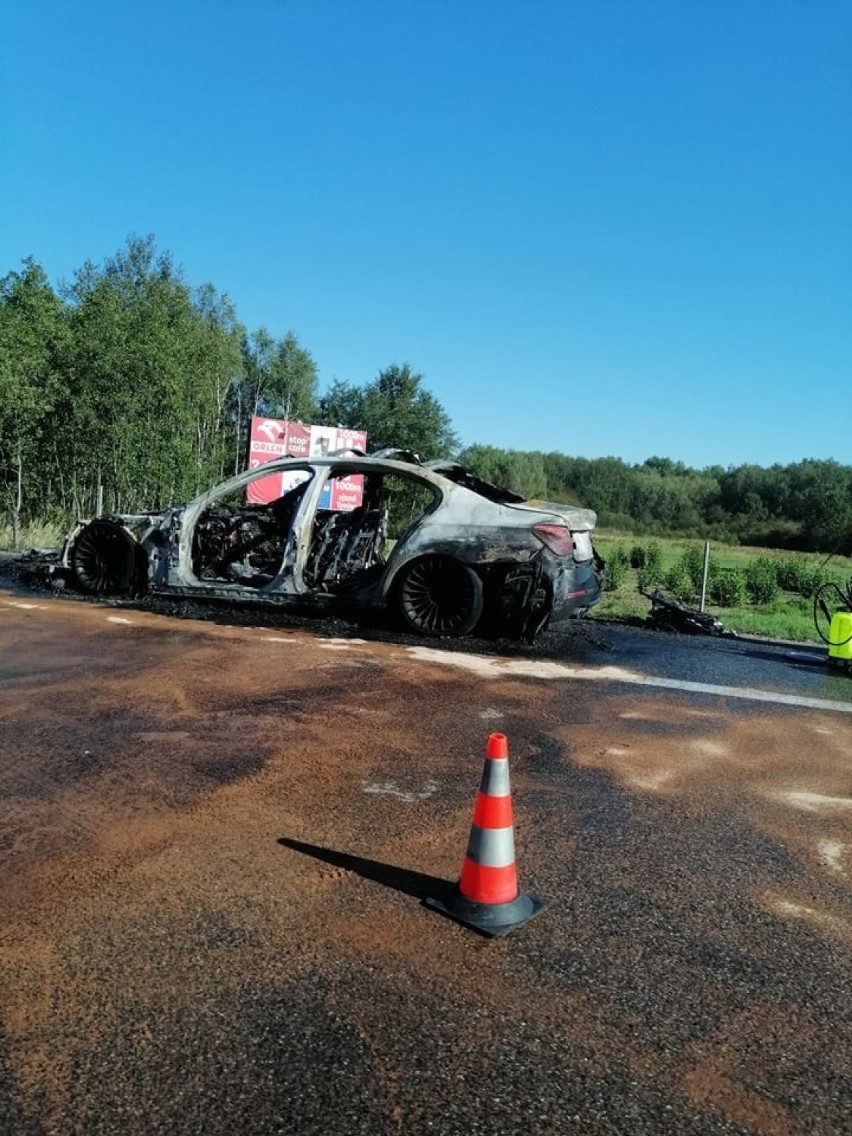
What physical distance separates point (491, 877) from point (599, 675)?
436cm

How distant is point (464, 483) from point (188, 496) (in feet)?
53.1

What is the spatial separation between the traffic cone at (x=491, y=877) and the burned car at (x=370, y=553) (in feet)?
16.3

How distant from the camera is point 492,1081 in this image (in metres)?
2.06

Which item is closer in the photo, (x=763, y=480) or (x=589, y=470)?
(x=763, y=480)

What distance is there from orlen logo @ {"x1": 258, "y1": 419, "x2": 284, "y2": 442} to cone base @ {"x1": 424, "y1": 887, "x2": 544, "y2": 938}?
20.4 metres

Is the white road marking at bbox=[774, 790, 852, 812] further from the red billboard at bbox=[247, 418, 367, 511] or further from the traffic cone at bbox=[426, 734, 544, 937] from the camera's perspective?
the red billboard at bbox=[247, 418, 367, 511]

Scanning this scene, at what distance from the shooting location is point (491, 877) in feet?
9.44

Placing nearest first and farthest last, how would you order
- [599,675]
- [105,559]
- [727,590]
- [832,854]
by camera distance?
[832,854] < [599,675] < [105,559] < [727,590]

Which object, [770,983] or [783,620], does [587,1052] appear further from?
[783,620]

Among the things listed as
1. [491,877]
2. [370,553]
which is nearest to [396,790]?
[491,877]

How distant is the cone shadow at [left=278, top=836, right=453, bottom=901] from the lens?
9.95ft

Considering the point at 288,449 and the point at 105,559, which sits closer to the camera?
the point at 105,559

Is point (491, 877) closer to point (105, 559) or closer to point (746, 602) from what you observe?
point (105, 559)

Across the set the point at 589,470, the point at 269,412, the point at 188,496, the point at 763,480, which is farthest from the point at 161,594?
the point at 589,470
